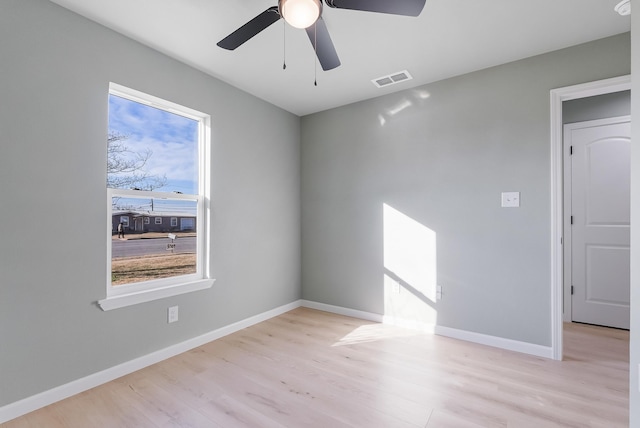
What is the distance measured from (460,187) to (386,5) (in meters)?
1.88

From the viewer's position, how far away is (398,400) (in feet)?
6.32

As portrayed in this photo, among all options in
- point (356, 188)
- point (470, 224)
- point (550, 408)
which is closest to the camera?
point (550, 408)

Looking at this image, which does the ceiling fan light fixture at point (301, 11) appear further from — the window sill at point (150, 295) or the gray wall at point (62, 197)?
the window sill at point (150, 295)

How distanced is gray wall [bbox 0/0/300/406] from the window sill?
52 mm

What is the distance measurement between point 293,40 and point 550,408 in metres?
2.98

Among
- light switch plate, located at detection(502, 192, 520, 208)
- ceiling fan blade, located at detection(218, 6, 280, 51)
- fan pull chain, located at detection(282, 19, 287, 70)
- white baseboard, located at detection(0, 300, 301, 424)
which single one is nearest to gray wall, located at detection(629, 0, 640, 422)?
light switch plate, located at detection(502, 192, 520, 208)

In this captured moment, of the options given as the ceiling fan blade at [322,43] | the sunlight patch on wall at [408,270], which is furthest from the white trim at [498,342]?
the ceiling fan blade at [322,43]

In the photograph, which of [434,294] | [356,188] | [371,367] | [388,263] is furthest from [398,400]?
[356,188]

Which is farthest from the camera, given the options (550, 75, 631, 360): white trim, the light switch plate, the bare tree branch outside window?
the light switch plate

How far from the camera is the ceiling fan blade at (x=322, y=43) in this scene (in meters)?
1.67

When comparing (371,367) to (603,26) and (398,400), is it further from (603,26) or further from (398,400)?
(603,26)

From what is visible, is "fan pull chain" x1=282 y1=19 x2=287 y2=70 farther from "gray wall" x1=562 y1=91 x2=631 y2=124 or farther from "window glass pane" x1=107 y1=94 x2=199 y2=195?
"gray wall" x1=562 y1=91 x2=631 y2=124

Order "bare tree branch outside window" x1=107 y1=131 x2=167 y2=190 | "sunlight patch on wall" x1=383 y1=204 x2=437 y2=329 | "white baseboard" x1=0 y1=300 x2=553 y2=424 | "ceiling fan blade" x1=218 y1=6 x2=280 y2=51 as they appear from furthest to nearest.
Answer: "sunlight patch on wall" x1=383 y1=204 x2=437 y2=329
"bare tree branch outside window" x1=107 y1=131 x2=167 y2=190
"white baseboard" x1=0 y1=300 x2=553 y2=424
"ceiling fan blade" x1=218 y1=6 x2=280 y2=51

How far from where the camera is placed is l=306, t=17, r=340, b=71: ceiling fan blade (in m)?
1.67
